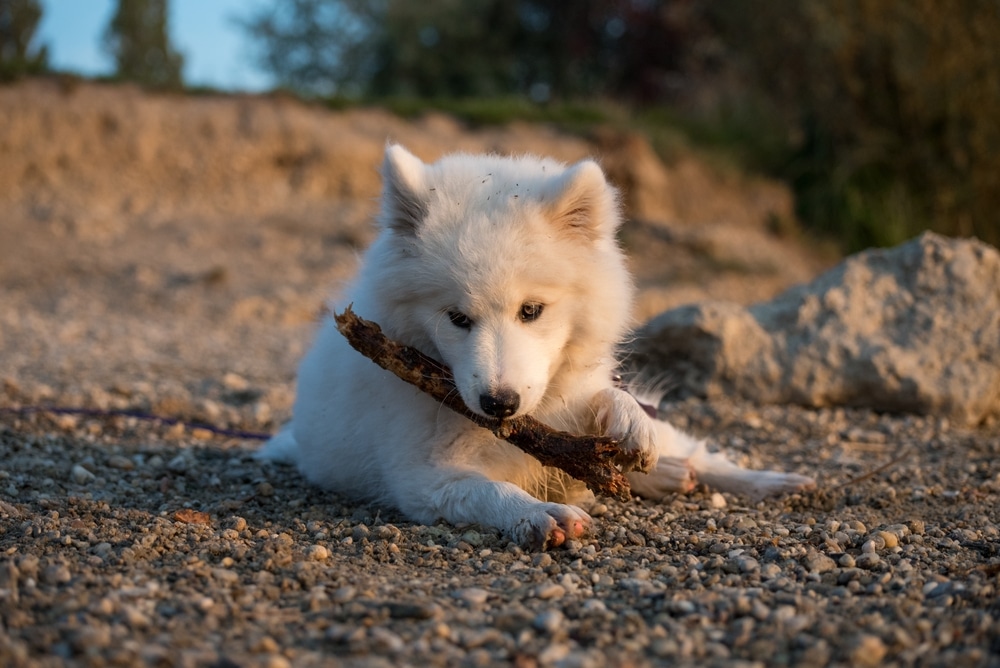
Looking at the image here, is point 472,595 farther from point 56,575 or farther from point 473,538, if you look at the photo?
point 56,575

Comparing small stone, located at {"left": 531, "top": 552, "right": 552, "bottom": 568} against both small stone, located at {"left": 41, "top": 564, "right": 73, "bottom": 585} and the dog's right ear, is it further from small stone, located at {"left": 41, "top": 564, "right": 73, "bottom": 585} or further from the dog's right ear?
small stone, located at {"left": 41, "top": 564, "right": 73, "bottom": 585}

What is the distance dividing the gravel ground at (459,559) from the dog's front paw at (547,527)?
0.06 m

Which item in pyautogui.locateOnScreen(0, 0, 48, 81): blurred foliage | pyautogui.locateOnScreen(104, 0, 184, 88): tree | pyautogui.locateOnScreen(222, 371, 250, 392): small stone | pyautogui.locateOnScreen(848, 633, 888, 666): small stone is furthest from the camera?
pyautogui.locateOnScreen(104, 0, 184, 88): tree

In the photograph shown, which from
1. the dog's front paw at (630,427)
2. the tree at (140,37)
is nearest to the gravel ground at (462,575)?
the dog's front paw at (630,427)

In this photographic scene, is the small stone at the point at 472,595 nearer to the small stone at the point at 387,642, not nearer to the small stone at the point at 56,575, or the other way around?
the small stone at the point at 387,642

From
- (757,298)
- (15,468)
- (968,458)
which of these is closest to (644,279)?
(757,298)

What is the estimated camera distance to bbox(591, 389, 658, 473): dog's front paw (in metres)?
3.63

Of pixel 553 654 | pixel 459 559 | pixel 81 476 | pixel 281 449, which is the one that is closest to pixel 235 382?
pixel 281 449

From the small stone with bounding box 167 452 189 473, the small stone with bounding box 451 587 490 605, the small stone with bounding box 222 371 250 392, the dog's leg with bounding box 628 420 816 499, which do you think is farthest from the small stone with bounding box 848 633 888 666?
the small stone with bounding box 222 371 250 392

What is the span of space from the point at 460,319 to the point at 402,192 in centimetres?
55

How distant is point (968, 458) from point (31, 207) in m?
11.2

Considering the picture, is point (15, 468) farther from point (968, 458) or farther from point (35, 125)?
point (35, 125)

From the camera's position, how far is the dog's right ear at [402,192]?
3592 mm

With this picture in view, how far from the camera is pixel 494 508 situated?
11.3ft
